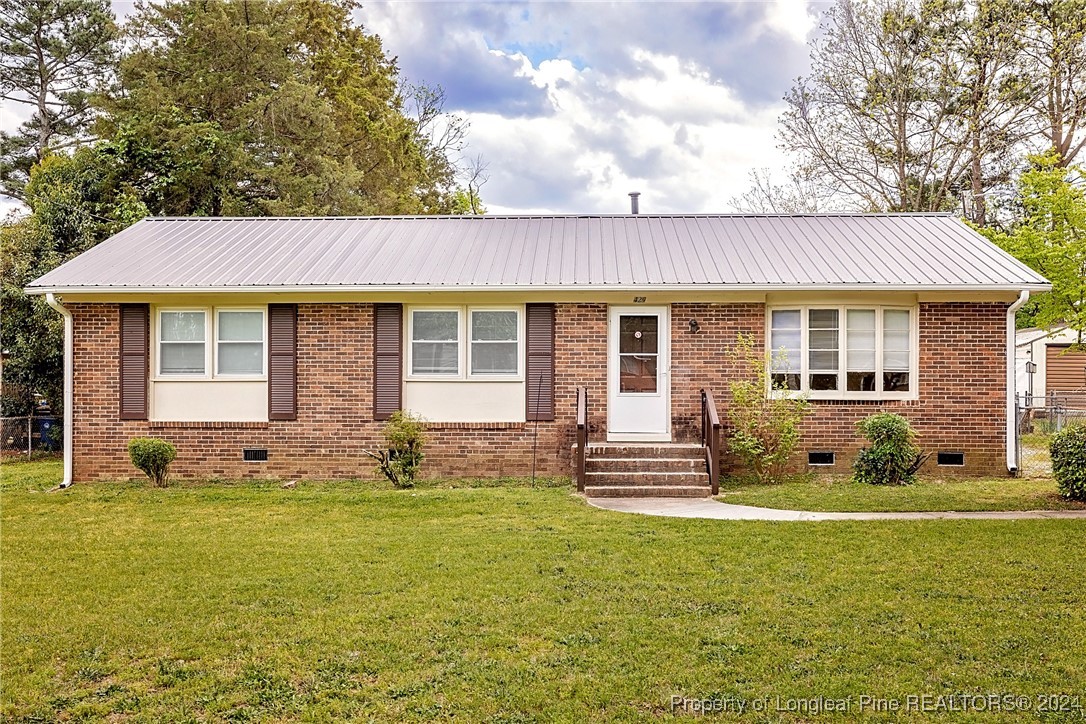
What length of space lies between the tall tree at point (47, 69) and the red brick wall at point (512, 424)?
2102 centimetres

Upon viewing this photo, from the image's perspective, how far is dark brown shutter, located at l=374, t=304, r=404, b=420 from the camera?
12.2m

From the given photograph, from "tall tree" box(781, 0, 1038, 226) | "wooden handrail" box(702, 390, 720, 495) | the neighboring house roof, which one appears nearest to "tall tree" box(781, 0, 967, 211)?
"tall tree" box(781, 0, 1038, 226)

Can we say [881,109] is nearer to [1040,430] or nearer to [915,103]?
[915,103]

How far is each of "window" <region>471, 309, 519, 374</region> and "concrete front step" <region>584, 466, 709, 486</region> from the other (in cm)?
237

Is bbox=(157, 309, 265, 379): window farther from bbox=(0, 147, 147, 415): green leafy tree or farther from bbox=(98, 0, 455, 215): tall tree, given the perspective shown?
bbox=(98, 0, 455, 215): tall tree

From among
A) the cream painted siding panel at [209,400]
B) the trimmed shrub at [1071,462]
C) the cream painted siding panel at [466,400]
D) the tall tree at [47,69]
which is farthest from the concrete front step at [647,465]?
the tall tree at [47,69]

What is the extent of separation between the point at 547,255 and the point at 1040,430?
13614 millimetres

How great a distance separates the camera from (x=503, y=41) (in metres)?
18.0

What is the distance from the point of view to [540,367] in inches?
477

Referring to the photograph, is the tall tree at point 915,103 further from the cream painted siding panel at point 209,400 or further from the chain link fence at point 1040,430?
the cream painted siding panel at point 209,400

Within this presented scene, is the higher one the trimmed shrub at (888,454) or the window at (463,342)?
the window at (463,342)

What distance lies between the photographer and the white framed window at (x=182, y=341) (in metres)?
12.4

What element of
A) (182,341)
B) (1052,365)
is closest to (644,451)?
(182,341)

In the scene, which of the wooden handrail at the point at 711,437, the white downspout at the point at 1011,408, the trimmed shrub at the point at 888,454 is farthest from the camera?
the white downspout at the point at 1011,408
